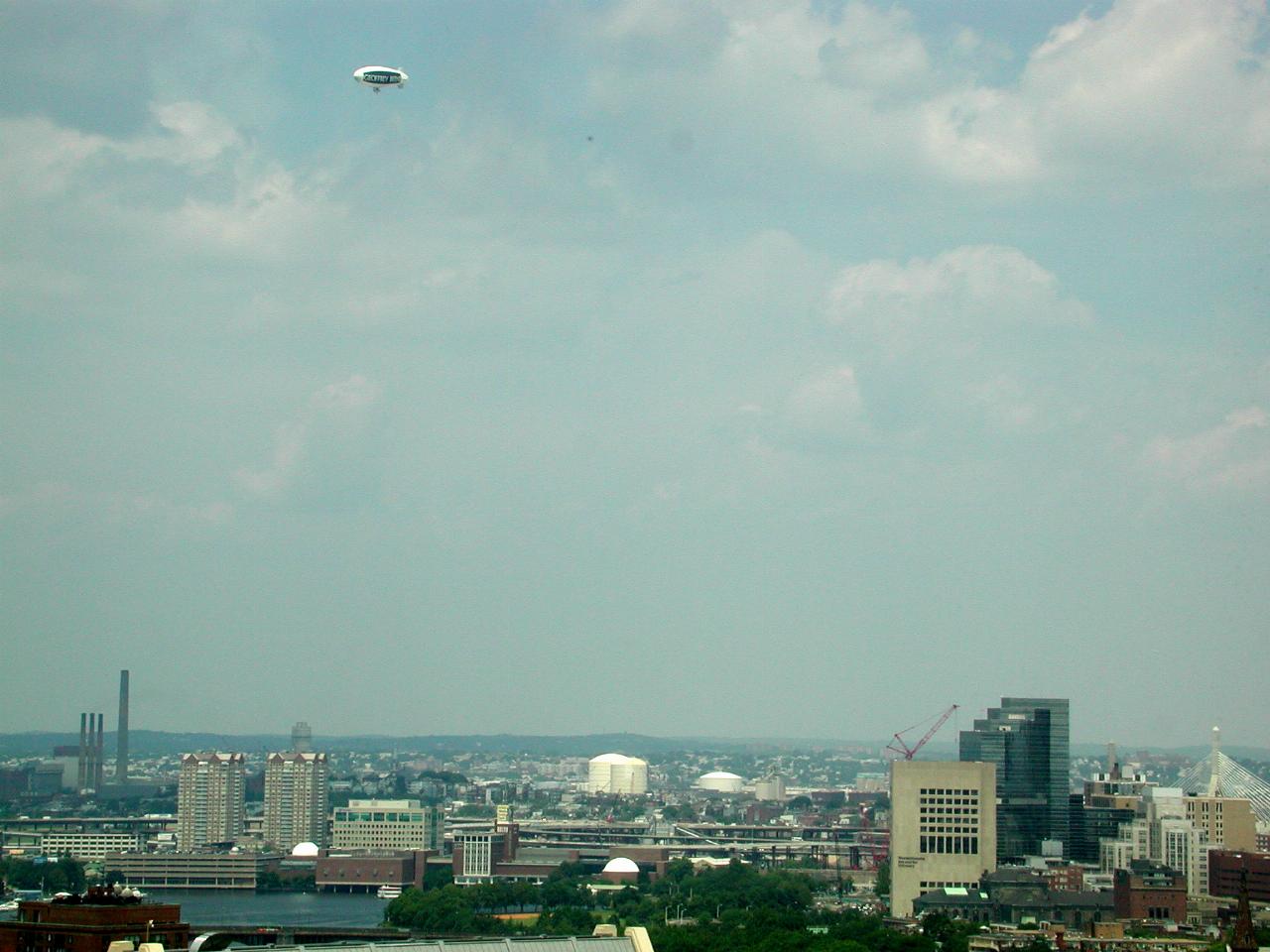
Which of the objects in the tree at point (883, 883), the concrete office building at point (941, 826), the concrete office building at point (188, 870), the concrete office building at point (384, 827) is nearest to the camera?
the concrete office building at point (941, 826)

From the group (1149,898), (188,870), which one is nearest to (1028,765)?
(1149,898)

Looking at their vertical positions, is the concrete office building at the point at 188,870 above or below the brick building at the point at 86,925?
below

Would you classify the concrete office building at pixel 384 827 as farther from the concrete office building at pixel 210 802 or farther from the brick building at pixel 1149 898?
the brick building at pixel 1149 898

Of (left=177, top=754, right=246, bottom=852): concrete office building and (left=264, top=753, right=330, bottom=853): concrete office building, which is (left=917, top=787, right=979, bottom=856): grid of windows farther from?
(left=177, top=754, right=246, bottom=852): concrete office building

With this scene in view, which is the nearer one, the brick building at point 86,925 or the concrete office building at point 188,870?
the brick building at point 86,925

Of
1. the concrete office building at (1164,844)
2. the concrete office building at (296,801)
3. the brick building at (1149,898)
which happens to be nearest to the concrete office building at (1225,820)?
the concrete office building at (1164,844)

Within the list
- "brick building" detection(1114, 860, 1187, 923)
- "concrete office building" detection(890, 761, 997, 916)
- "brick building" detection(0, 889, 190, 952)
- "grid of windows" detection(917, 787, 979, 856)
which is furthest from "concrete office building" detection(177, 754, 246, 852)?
"brick building" detection(0, 889, 190, 952)

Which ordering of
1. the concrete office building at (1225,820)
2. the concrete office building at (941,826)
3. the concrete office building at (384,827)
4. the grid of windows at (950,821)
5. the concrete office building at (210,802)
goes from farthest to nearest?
1. the concrete office building at (210,802)
2. the concrete office building at (384,827)
3. the concrete office building at (1225,820)
4. the grid of windows at (950,821)
5. the concrete office building at (941,826)
